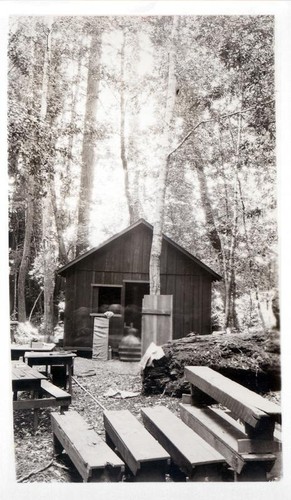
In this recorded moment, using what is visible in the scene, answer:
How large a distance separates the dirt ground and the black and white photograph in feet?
0.04

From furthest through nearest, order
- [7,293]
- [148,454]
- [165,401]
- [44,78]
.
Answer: [165,401] < [44,78] < [7,293] < [148,454]

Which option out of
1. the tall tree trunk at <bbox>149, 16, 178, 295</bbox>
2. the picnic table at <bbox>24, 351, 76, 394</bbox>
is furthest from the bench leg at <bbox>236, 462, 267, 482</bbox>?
the tall tree trunk at <bbox>149, 16, 178, 295</bbox>

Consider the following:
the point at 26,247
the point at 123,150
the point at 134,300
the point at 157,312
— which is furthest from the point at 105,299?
the point at 123,150

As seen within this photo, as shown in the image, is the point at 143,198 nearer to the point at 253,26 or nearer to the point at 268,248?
the point at 268,248

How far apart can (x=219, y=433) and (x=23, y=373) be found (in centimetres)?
146

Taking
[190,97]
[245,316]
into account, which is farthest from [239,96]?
[245,316]

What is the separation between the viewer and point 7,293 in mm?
2756

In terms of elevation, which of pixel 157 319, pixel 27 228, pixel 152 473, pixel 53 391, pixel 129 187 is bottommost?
pixel 152 473

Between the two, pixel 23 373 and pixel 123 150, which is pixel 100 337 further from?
pixel 123 150

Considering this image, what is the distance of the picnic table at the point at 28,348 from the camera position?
2.87m

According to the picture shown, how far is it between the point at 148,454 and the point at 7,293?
1332 mm

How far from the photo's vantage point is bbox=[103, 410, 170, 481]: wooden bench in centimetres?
228

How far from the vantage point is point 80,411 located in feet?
10.0

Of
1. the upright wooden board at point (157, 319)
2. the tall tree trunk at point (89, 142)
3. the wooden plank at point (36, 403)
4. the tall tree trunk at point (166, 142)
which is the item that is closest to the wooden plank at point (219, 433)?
the upright wooden board at point (157, 319)
